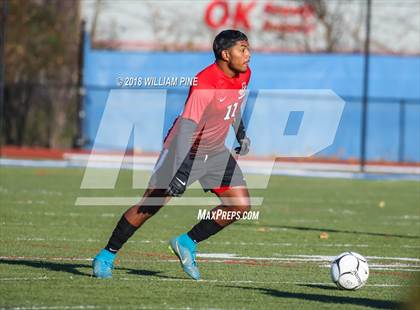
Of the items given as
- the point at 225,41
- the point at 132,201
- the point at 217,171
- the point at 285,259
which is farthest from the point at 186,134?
the point at 132,201

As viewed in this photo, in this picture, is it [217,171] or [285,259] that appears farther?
[285,259]

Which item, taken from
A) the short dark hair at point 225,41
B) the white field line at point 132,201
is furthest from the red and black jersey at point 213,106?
the white field line at point 132,201

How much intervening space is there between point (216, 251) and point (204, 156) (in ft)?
8.39

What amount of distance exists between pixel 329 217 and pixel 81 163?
41.1 feet

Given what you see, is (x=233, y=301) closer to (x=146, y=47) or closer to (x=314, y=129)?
(x=314, y=129)

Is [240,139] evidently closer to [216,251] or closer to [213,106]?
[213,106]

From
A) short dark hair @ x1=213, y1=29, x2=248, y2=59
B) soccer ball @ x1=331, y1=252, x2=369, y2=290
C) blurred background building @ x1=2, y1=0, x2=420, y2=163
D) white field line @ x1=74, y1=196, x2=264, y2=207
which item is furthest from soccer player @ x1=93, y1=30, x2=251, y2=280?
blurred background building @ x1=2, y1=0, x2=420, y2=163

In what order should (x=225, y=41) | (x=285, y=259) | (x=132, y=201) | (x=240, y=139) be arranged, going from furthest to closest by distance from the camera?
(x=132, y=201), (x=285, y=259), (x=240, y=139), (x=225, y=41)

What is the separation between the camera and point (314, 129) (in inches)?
1195

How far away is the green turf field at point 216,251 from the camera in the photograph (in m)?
8.08

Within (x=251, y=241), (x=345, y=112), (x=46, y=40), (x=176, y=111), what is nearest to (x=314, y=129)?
(x=345, y=112)

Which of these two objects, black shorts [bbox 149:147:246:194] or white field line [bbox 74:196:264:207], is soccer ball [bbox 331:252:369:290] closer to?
black shorts [bbox 149:147:246:194]

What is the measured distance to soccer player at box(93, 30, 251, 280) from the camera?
888cm

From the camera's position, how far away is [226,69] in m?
9.24
